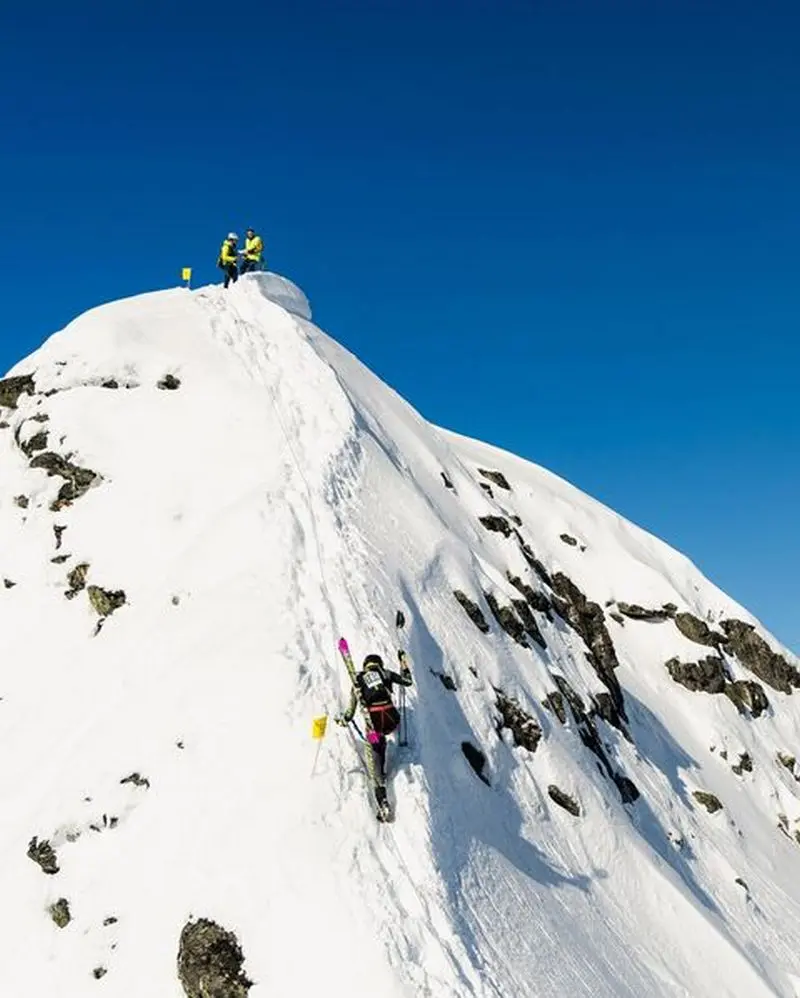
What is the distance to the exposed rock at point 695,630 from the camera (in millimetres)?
36438

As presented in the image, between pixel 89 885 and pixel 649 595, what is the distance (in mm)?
29306

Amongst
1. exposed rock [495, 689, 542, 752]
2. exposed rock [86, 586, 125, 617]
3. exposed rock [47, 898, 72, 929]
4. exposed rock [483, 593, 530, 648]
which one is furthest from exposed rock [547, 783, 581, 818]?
exposed rock [86, 586, 125, 617]

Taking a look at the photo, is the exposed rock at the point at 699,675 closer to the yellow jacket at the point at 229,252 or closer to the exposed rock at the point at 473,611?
the exposed rock at the point at 473,611

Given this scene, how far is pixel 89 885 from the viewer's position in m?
13.1

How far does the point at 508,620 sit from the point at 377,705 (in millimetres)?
10335

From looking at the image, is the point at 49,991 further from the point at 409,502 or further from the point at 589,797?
the point at 409,502

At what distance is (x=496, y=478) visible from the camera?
3969cm

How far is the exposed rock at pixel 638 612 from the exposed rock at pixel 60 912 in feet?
91.7

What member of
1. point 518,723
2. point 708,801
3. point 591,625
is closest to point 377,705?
point 518,723

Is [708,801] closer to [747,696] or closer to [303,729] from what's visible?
[747,696]

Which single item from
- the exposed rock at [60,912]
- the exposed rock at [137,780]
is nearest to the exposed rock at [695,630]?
the exposed rock at [137,780]

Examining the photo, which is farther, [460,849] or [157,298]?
[157,298]


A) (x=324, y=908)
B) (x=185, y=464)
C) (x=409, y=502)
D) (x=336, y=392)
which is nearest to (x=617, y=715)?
(x=409, y=502)

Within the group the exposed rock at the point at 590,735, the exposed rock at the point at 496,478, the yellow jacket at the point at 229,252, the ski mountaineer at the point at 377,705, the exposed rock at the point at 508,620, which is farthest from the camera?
the exposed rock at the point at 496,478
